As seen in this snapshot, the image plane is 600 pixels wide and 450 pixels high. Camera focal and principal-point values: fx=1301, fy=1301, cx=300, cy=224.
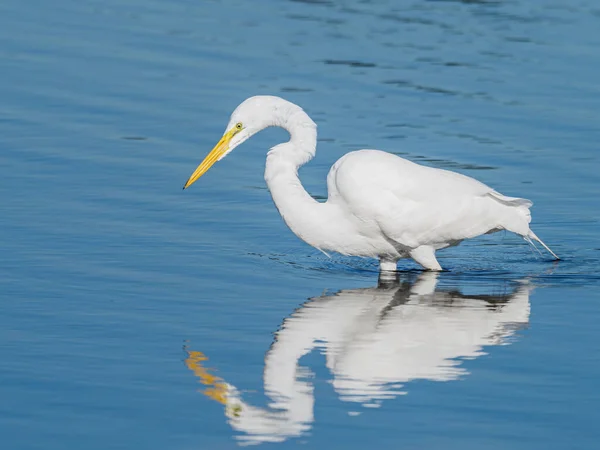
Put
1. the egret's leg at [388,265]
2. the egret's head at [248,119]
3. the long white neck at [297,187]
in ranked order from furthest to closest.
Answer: the egret's leg at [388,265], the egret's head at [248,119], the long white neck at [297,187]

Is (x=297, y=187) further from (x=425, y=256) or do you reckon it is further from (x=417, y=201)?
(x=425, y=256)

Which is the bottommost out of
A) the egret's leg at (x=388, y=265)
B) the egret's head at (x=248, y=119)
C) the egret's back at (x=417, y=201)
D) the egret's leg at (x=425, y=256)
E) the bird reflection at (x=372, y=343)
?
the bird reflection at (x=372, y=343)

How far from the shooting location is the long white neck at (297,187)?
9453mm

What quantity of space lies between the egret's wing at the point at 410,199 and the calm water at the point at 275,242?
0.37 m

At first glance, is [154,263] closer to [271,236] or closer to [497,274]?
[271,236]

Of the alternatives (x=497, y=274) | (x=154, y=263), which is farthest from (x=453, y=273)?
(x=154, y=263)

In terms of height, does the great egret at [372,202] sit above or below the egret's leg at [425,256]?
above

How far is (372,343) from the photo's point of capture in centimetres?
779

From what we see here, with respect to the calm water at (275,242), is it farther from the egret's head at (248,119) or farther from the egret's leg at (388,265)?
the egret's head at (248,119)

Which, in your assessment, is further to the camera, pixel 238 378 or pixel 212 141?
pixel 212 141

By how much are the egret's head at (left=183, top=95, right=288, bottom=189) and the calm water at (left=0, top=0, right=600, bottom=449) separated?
2.68ft

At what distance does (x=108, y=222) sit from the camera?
10.4 meters

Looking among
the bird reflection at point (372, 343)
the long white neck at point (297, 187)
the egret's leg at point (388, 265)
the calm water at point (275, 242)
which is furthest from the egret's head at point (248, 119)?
the bird reflection at point (372, 343)

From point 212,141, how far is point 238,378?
6.16 m
